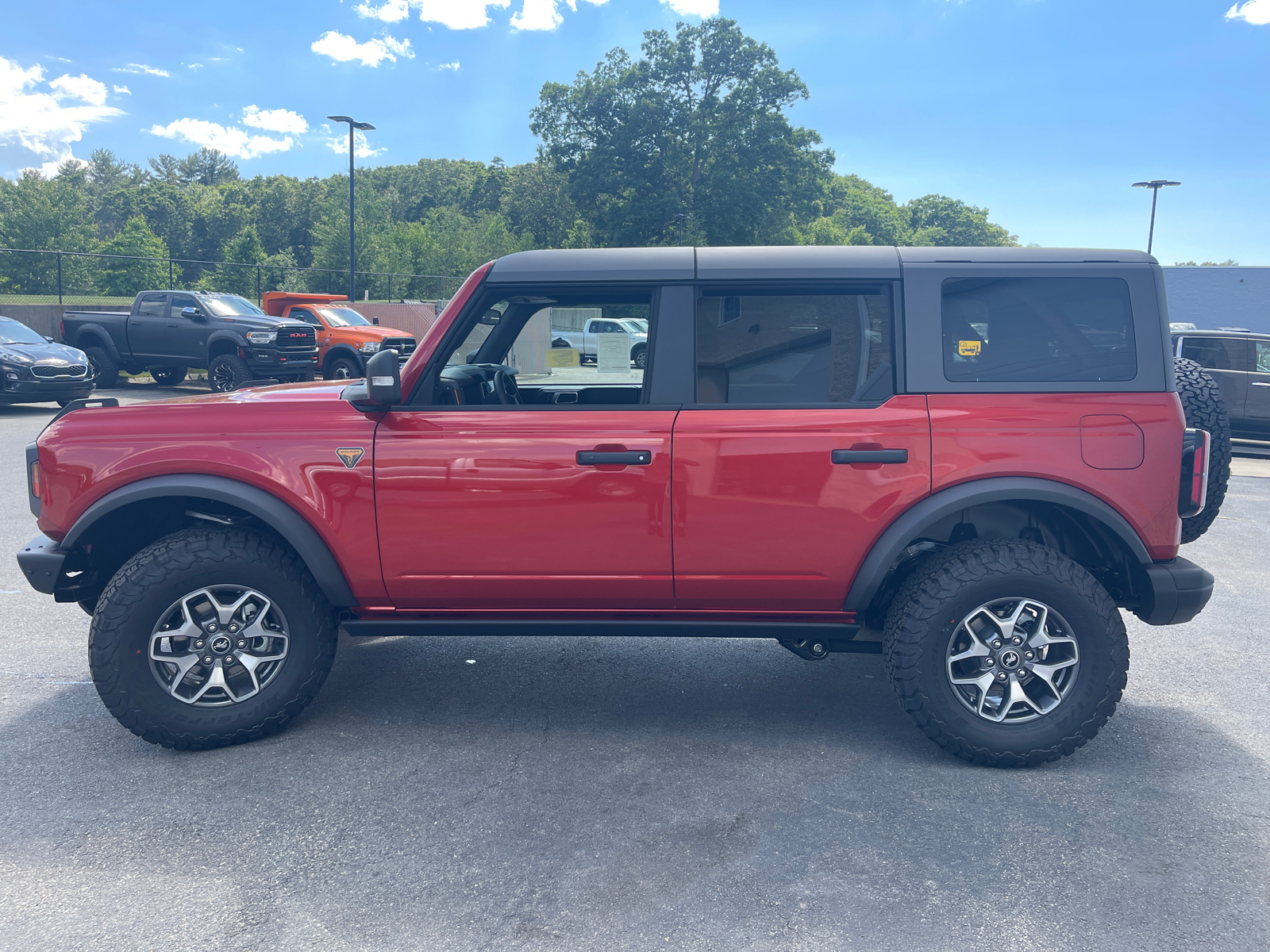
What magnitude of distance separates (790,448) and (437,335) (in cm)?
146

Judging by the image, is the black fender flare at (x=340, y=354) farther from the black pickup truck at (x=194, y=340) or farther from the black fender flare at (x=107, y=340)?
the black fender flare at (x=107, y=340)

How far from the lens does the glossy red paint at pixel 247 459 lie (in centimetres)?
362

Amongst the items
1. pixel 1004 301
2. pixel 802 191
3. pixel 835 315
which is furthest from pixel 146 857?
pixel 802 191

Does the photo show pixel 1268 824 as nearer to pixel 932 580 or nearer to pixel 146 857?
pixel 932 580

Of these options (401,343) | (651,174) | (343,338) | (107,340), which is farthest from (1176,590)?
(651,174)

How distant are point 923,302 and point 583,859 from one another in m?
2.36

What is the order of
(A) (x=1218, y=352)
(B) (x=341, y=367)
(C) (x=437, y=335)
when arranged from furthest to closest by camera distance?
(B) (x=341, y=367) < (A) (x=1218, y=352) < (C) (x=437, y=335)

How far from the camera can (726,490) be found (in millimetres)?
3545

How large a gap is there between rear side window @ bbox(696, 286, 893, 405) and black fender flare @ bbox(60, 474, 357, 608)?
159 cm

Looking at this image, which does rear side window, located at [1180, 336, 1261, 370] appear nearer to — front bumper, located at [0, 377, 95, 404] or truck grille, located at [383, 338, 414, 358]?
truck grille, located at [383, 338, 414, 358]

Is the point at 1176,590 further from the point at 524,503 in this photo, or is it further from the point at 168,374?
the point at 168,374

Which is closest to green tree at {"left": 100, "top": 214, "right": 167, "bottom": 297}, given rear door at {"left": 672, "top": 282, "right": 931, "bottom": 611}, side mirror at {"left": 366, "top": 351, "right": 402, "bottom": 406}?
side mirror at {"left": 366, "top": 351, "right": 402, "bottom": 406}

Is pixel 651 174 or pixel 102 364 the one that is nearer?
pixel 102 364

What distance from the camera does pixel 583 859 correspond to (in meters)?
2.95
